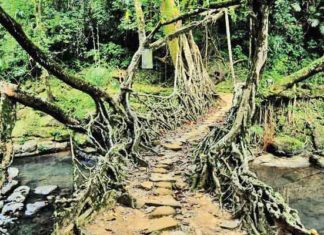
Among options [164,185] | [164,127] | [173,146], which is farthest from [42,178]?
[164,185]

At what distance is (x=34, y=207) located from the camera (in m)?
7.18

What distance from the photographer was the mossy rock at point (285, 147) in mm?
9781

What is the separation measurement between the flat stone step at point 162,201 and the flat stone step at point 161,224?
41 centimetres

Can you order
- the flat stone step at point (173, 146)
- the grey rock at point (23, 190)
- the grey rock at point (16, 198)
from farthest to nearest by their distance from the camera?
1. the grey rock at point (23, 190)
2. the flat stone step at point (173, 146)
3. the grey rock at point (16, 198)

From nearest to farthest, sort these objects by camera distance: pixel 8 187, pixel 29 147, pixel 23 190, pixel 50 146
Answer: pixel 23 190
pixel 8 187
pixel 29 147
pixel 50 146

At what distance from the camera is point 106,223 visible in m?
4.23

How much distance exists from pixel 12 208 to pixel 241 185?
438 cm

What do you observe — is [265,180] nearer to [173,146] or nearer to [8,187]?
[173,146]

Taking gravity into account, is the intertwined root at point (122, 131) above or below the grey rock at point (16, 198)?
above

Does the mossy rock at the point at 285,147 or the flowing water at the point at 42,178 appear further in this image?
the mossy rock at the point at 285,147

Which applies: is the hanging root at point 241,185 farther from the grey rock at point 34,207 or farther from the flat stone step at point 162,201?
the grey rock at point 34,207

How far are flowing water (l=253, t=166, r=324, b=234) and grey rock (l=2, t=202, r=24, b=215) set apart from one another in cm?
450

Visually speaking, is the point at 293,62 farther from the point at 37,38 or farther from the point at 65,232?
the point at 65,232

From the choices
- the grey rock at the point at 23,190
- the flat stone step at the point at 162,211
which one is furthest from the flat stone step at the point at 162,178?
the grey rock at the point at 23,190
